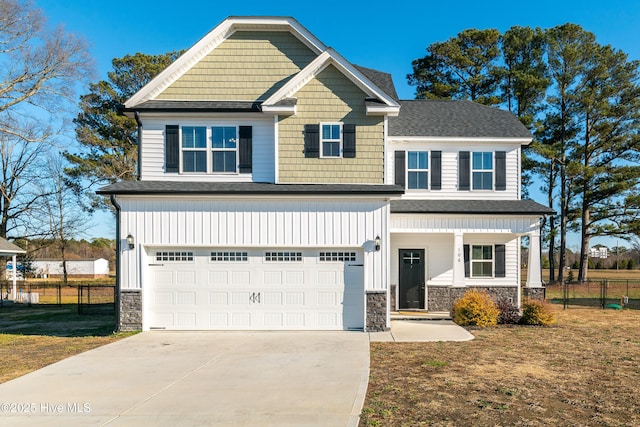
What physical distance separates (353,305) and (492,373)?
5.33 m

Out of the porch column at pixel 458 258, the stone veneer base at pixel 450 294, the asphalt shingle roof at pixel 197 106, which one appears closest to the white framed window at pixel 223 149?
the asphalt shingle roof at pixel 197 106

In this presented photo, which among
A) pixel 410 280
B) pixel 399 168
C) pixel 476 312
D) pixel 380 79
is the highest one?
pixel 380 79

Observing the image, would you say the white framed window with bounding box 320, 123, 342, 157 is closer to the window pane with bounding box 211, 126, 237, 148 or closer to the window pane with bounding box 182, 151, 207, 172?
the window pane with bounding box 211, 126, 237, 148

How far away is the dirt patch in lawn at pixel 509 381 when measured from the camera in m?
6.96

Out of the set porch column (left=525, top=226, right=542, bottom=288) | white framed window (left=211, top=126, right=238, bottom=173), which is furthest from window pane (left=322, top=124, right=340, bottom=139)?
porch column (left=525, top=226, right=542, bottom=288)

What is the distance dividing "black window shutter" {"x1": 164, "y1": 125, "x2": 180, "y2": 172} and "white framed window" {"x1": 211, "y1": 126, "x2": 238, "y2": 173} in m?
1.07

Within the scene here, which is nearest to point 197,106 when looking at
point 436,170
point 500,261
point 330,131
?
point 330,131

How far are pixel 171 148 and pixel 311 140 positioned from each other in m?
4.32

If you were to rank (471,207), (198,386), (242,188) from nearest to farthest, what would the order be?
(198,386) < (242,188) < (471,207)

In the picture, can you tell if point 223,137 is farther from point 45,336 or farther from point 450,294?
point 450,294

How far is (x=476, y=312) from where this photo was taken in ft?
49.3

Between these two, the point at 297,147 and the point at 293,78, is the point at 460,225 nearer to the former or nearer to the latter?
the point at 297,147

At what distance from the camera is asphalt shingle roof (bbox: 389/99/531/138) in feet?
58.5

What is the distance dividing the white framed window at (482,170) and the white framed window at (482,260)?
228 centimetres
